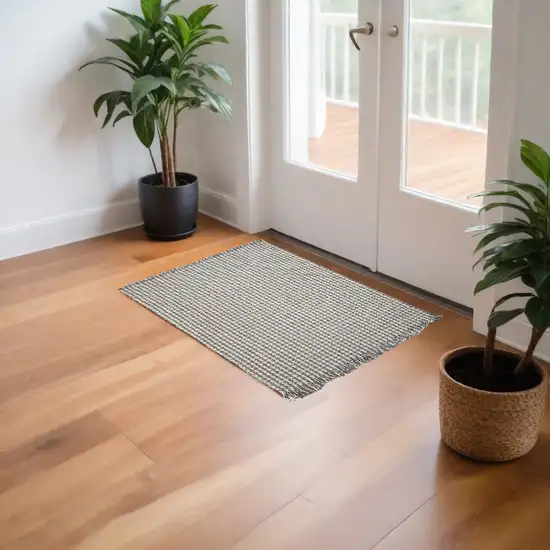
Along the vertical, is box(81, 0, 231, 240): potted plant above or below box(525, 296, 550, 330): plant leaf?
above

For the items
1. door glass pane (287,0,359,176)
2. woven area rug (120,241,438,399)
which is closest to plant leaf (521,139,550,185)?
woven area rug (120,241,438,399)

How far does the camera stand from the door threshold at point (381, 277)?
9.48ft

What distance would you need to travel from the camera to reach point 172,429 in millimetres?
2207

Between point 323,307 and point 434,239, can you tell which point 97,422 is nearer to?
point 323,307

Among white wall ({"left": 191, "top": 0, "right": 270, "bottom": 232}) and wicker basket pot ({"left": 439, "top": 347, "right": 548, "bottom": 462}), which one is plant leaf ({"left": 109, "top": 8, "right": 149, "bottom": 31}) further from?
wicker basket pot ({"left": 439, "top": 347, "right": 548, "bottom": 462})

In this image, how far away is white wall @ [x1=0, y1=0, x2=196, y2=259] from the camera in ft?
10.7

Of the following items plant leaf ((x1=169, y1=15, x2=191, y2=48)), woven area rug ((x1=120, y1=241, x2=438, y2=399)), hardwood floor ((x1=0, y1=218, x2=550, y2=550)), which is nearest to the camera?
hardwood floor ((x1=0, y1=218, x2=550, y2=550))

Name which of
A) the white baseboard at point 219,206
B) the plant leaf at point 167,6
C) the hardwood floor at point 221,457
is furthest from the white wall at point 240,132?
the hardwood floor at point 221,457

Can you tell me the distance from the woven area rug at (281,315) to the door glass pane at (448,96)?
19.7 inches

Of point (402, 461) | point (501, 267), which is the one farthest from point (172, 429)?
point (501, 267)

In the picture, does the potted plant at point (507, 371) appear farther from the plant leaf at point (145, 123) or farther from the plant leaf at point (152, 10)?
the plant leaf at point (152, 10)

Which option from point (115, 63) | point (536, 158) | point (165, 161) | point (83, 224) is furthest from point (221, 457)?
point (115, 63)

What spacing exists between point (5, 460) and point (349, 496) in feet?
2.99

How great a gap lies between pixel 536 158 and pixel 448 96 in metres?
0.90
